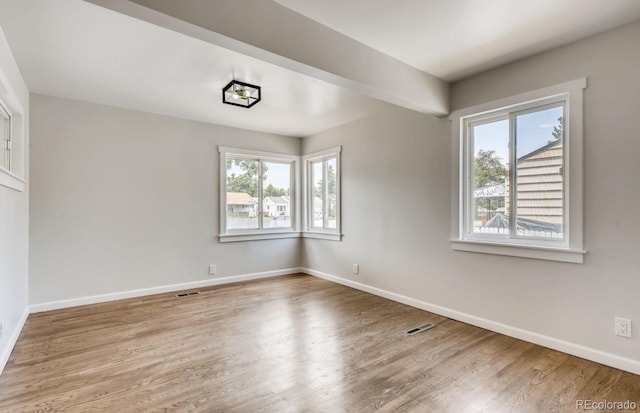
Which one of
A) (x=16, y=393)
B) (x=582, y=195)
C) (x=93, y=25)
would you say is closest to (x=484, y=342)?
(x=582, y=195)

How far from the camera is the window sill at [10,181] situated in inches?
90.3

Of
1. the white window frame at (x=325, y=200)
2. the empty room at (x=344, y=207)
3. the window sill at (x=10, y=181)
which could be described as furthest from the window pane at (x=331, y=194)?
the window sill at (x=10, y=181)

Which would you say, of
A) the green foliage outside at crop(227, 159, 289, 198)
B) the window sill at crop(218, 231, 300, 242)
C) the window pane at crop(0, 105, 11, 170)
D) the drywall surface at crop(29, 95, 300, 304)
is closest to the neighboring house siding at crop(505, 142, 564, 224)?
the window sill at crop(218, 231, 300, 242)

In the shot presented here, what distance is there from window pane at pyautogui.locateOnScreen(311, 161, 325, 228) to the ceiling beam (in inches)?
105

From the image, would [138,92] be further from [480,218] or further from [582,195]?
[582,195]

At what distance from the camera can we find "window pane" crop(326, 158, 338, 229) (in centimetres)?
521

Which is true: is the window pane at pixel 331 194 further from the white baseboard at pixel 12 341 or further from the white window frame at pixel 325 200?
the white baseboard at pixel 12 341

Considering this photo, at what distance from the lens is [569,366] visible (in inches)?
93.0

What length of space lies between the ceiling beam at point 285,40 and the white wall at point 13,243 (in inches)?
62.5

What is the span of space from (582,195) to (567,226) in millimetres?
272

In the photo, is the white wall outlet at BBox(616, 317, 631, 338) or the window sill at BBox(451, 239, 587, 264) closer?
the white wall outlet at BBox(616, 317, 631, 338)

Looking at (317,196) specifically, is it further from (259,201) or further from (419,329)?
(419,329)

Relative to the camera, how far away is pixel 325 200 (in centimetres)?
538

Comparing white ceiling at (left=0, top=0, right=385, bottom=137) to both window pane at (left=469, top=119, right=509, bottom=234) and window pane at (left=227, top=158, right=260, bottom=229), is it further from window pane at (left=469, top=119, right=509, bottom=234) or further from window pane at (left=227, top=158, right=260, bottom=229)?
window pane at (left=469, top=119, right=509, bottom=234)
